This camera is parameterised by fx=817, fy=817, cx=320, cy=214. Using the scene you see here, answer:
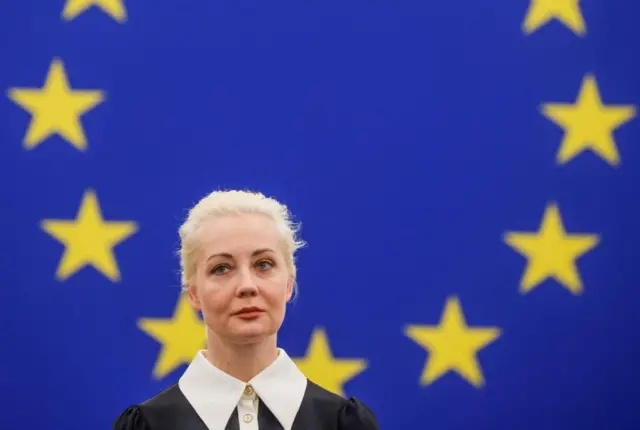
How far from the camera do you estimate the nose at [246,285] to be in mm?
1452

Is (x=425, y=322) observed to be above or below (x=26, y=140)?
below

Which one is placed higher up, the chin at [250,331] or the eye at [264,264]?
the eye at [264,264]

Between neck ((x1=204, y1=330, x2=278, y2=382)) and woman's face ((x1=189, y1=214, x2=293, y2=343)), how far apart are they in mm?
26

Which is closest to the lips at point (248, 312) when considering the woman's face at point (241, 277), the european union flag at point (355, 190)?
the woman's face at point (241, 277)

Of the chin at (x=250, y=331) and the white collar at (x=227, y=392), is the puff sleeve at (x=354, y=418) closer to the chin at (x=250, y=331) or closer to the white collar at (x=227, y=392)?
the white collar at (x=227, y=392)

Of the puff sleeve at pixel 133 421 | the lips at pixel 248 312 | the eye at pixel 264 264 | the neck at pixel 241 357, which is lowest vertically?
the puff sleeve at pixel 133 421

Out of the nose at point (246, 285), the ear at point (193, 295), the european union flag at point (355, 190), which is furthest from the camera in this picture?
the european union flag at point (355, 190)

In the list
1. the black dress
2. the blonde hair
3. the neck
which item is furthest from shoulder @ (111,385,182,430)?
the blonde hair

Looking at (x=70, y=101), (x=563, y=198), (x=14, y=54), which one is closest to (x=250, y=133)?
(x=70, y=101)

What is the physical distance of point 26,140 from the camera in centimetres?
222

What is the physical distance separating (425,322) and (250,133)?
706mm

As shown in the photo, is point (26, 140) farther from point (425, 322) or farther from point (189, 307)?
point (425, 322)

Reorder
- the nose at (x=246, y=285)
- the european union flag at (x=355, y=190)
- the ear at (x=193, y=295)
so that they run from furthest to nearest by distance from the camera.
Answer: the european union flag at (x=355, y=190)
the ear at (x=193, y=295)
the nose at (x=246, y=285)

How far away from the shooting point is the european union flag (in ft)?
7.20
